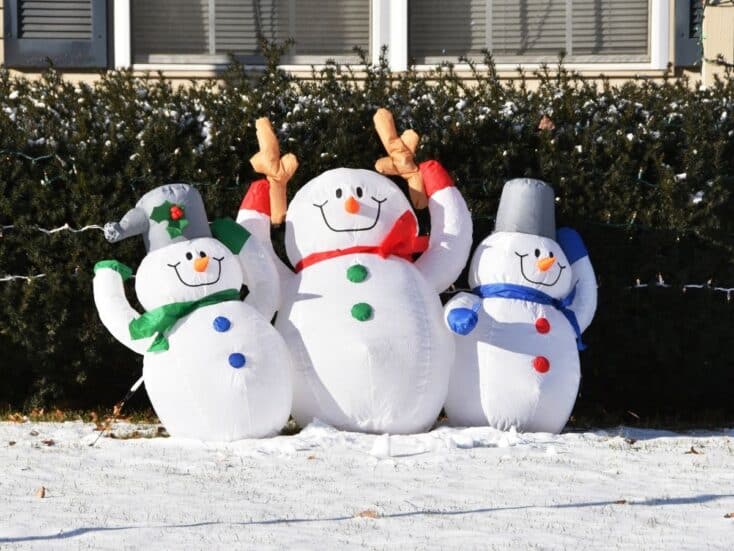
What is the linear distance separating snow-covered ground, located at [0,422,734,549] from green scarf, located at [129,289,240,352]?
515mm

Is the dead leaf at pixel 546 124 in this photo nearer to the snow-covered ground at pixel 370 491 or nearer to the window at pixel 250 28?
the snow-covered ground at pixel 370 491

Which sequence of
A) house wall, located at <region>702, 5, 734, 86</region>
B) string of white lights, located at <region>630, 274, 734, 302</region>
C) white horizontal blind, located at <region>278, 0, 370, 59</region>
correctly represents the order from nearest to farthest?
1. string of white lights, located at <region>630, 274, 734, 302</region>
2. house wall, located at <region>702, 5, 734, 86</region>
3. white horizontal blind, located at <region>278, 0, 370, 59</region>

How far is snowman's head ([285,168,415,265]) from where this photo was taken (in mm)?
8016

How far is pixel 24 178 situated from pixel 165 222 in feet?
3.97

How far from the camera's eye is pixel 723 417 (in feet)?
30.9

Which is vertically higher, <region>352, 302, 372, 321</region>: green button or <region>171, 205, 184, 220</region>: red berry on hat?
<region>171, 205, 184, 220</region>: red berry on hat

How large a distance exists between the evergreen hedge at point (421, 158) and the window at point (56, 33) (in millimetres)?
1871

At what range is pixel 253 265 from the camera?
7.98 metres

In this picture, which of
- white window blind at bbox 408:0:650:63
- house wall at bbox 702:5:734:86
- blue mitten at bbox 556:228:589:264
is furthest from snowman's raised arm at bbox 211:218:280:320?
house wall at bbox 702:5:734:86

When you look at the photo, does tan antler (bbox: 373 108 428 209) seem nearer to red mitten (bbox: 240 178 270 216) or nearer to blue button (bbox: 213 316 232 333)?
red mitten (bbox: 240 178 270 216)

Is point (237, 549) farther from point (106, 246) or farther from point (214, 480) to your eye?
point (106, 246)

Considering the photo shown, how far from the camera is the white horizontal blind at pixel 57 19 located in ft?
36.4

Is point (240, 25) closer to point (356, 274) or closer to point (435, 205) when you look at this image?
point (435, 205)

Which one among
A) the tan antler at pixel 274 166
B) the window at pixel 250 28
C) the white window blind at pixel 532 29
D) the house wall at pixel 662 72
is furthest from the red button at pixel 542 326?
the window at pixel 250 28
